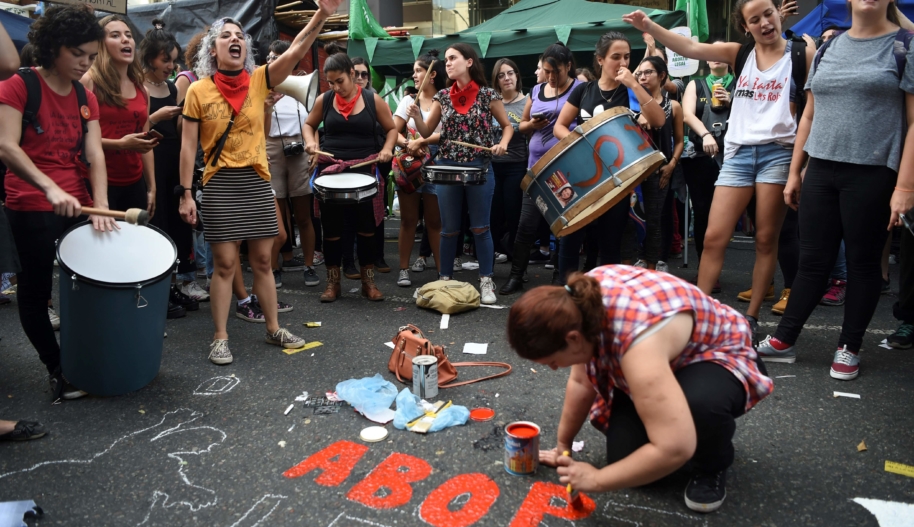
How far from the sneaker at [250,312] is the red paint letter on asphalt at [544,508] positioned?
283 centimetres

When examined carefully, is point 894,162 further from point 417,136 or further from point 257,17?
point 257,17

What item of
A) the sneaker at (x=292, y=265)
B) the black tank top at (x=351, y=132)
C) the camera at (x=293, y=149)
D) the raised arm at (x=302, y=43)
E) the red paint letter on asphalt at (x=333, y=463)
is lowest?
the sneaker at (x=292, y=265)

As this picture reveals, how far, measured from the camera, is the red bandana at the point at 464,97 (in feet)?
16.2

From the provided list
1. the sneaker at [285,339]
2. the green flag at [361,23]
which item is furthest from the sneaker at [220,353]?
the green flag at [361,23]

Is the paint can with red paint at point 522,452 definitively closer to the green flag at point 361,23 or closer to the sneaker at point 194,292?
the sneaker at point 194,292

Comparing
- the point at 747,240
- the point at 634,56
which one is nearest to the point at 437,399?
the point at 747,240

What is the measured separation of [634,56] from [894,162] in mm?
5785

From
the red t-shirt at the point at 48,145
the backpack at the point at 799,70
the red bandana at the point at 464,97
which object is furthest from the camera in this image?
the red bandana at the point at 464,97

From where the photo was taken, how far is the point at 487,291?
498 cm

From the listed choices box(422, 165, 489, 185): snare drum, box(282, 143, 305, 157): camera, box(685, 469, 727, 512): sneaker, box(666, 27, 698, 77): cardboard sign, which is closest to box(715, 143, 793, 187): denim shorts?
box(422, 165, 489, 185): snare drum

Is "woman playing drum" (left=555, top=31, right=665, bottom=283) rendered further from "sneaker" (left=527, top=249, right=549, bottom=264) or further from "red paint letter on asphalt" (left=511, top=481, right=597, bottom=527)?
"red paint letter on asphalt" (left=511, top=481, right=597, bottom=527)

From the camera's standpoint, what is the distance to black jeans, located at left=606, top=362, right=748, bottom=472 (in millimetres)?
2057

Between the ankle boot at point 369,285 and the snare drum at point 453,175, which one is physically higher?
the snare drum at point 453,175

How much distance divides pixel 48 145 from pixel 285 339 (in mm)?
1619
